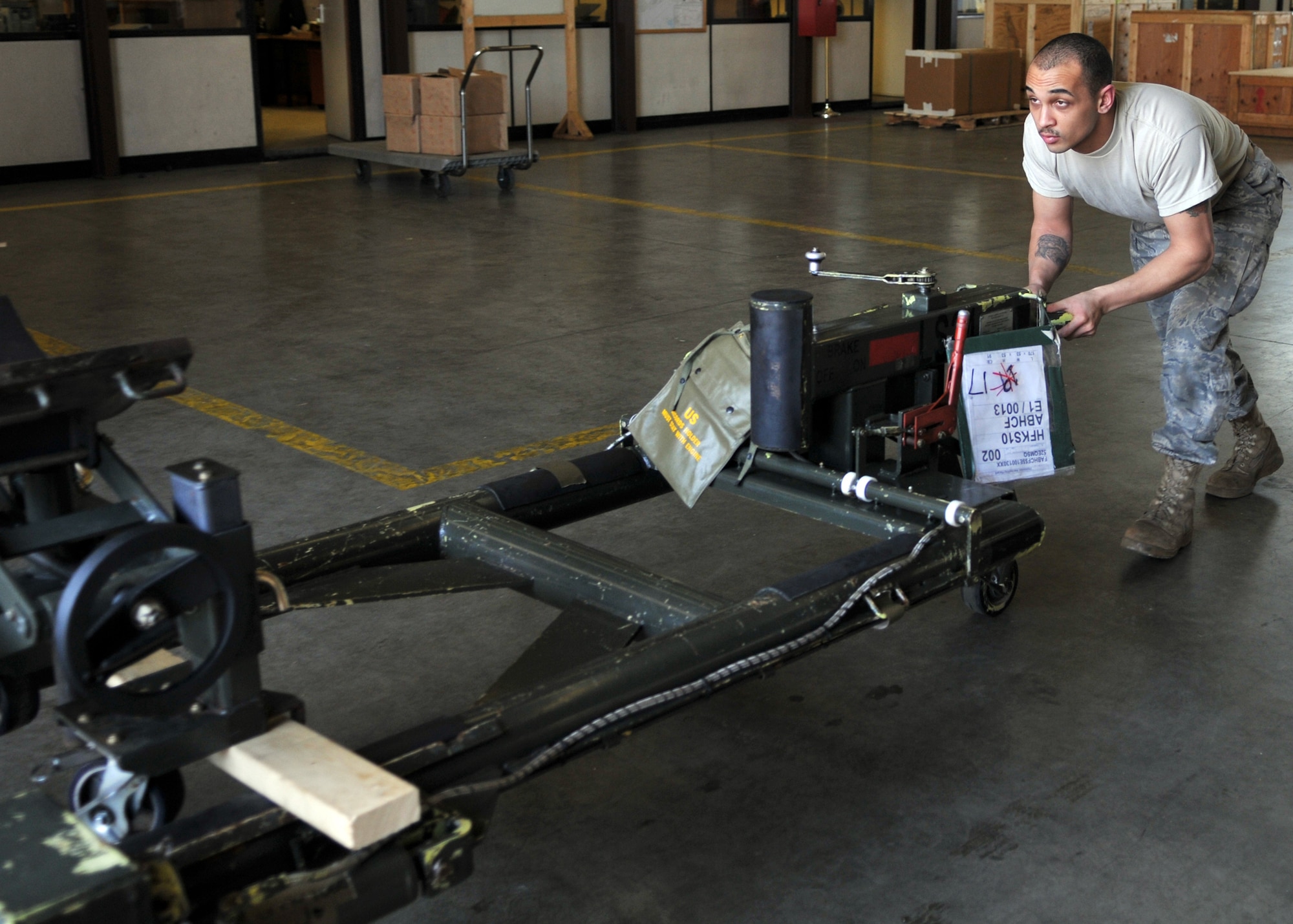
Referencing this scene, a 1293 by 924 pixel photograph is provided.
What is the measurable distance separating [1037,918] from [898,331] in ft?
4.49

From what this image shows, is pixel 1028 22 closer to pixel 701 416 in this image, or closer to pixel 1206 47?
pixel 1206 47

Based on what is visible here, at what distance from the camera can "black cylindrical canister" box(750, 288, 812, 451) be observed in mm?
2816

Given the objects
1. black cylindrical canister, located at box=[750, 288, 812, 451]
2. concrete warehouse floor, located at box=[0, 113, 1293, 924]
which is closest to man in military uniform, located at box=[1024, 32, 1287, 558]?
concrete warehouse floor, located at box=[0, 113, 1293, 924]

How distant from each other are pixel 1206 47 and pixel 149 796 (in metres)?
15.1

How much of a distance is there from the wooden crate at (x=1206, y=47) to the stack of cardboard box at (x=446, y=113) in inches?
289

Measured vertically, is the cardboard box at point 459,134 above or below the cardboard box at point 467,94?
below

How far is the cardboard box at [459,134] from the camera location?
33.5 ft

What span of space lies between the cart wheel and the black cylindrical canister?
2.00 feet

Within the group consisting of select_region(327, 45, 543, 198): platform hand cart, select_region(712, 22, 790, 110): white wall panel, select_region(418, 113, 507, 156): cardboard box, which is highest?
select_region(712, 22, 790, 110): white wall panel

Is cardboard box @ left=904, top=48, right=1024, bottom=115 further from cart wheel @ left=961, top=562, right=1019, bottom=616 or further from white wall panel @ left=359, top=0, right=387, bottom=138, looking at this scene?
cart wheel @ left=961, top=562, right=1019, bottom=616

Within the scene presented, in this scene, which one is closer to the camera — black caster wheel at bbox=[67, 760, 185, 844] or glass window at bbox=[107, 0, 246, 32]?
black caster wheel at bbox=[67, 760, 185, 844]

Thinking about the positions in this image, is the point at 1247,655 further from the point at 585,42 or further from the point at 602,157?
the point at 585,42

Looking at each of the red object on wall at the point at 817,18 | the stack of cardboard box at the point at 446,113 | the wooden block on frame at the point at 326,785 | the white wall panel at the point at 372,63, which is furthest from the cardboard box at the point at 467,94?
the wooden block on frame at the point at 326,785

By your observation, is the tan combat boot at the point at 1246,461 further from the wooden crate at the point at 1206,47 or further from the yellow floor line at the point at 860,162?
the wooden crate at the point at 1206,47
